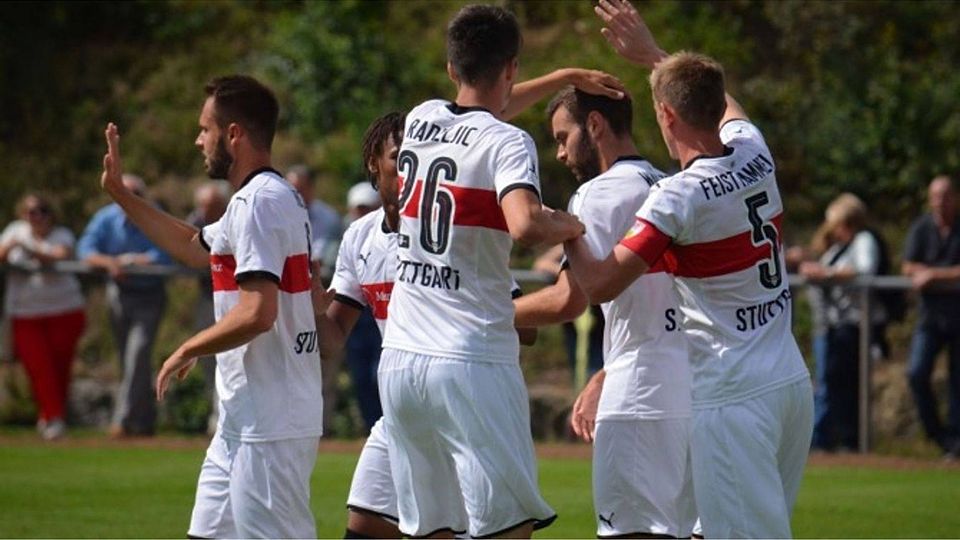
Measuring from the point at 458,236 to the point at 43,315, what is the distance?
12226 mm

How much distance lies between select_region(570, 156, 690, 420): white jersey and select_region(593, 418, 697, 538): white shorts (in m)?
0.06

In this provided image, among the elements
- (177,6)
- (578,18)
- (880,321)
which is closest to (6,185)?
(177,6)

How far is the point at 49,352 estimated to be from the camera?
1839cm

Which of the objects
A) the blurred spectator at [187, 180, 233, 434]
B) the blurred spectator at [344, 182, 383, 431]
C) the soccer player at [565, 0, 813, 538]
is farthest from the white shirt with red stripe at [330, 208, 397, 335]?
the blurred spectator at [344, 182, 383, 431]

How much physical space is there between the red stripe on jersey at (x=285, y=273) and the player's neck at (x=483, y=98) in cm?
99

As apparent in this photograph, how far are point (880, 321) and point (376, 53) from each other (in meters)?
9.81

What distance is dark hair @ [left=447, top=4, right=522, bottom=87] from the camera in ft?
22.9

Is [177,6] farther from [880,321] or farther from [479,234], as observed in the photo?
[479,234]

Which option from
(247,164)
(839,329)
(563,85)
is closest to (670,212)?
(563,85)

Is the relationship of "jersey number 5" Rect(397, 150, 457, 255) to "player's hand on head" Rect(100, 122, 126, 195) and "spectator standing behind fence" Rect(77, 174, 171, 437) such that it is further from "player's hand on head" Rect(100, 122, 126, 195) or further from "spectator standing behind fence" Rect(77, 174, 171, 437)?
"spectator standing behind fence" Rect(77, 174, 171, 437)

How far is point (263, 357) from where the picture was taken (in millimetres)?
7453

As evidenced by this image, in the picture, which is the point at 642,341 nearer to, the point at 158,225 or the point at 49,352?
the point at 158,225

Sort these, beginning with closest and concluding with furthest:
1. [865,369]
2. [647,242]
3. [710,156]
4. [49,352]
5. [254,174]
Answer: [647,242], [710,156], [254,174], [865,369], [49,352]

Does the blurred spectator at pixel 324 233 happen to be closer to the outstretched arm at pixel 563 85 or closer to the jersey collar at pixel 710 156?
the outstretched arm at pixel 563 85
